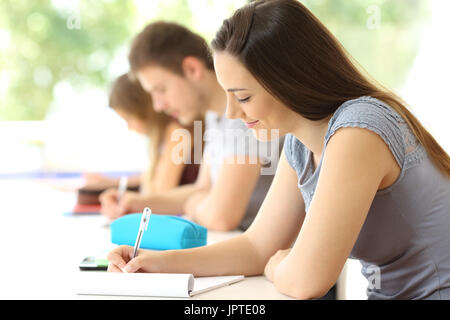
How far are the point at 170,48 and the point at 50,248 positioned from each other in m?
0.83

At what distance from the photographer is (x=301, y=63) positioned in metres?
0.99

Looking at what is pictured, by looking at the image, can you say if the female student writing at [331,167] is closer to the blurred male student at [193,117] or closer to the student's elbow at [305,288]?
the student's elbow at [305,288]

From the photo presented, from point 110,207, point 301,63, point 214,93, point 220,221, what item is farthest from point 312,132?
point 110,207

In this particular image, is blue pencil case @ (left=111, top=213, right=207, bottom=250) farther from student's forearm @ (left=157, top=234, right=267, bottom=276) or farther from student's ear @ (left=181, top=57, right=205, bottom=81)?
student's ear @ (left=181, top=57, right=205, bottom=81)

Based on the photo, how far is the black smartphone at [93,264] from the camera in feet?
3.61

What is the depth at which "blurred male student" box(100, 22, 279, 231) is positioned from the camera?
1676 mm

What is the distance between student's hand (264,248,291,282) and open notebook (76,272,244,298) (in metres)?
0.14

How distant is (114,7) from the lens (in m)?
5.01

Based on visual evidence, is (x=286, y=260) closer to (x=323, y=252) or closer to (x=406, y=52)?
(x=323, y=252)

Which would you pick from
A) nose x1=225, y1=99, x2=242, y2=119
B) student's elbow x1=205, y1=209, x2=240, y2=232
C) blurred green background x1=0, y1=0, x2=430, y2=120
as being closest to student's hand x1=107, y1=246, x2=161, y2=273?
nose x1=225, y1=99, x2=242, y2=119

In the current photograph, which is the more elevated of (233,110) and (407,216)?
(233,110)

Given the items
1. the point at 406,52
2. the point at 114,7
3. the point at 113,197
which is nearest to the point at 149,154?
the point at 113,197

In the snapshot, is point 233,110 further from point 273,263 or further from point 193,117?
point 193,117

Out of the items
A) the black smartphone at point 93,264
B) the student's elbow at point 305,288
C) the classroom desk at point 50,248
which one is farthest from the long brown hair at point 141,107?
the student's elbow at point 305,288
